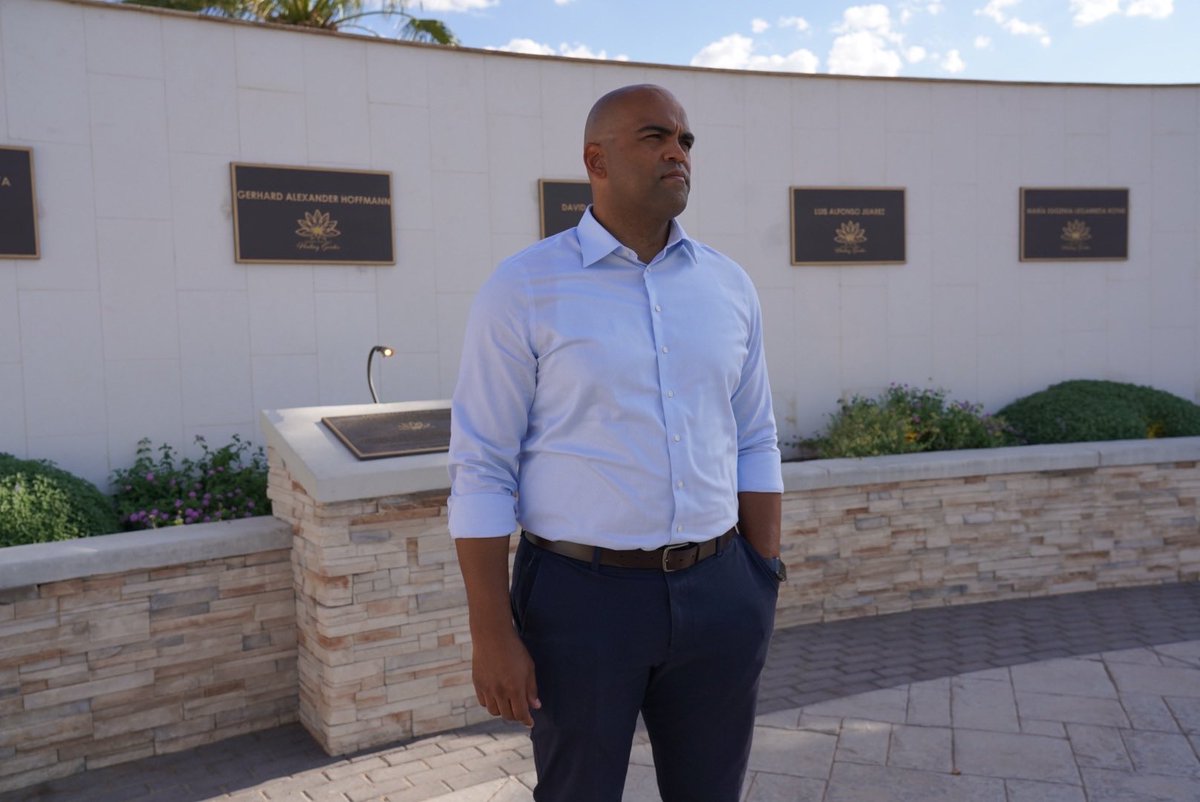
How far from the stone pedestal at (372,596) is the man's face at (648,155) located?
2224mm

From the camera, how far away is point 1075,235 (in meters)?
8.42

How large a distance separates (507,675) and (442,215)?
17.2ft

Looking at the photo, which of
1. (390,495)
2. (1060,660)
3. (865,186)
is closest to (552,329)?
(390,495)

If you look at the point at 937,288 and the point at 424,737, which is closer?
the point at 424,737

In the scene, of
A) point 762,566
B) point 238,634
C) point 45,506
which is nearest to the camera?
point 762,566

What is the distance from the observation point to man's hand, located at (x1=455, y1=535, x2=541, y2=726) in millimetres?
1957

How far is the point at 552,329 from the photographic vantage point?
204 cm

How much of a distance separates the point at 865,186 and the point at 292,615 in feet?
18.2

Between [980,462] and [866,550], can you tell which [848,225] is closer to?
[980,462]

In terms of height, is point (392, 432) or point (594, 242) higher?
point (594, 242)

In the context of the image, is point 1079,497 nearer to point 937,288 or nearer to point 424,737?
point 937,288

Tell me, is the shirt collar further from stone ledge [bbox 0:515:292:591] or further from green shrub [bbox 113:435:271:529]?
green shrub [bbox 113:435:271:529]

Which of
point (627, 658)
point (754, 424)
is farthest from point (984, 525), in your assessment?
point (627, 658)

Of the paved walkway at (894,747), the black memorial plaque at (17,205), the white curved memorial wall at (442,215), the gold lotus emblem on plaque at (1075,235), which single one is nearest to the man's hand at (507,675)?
the paved walkway at (894,747)
